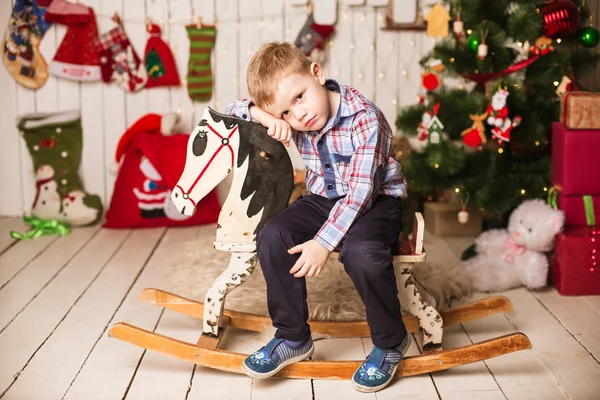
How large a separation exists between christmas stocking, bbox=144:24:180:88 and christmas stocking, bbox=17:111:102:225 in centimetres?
42

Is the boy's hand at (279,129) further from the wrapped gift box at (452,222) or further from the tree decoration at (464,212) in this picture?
the wrapped gift box at (452,222)

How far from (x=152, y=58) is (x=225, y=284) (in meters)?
1.90

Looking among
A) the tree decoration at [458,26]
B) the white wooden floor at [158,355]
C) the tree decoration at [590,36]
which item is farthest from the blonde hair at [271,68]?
the tree decoration at [590,36]

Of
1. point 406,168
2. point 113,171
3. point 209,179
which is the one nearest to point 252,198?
point 209,179

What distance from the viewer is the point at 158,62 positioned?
3.64 meters

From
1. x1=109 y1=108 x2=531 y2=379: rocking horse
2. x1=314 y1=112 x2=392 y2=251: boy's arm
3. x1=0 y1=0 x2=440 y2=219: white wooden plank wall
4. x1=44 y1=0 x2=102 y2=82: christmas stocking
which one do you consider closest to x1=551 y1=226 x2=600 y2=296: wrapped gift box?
x1=109 y1=108 x2=531 y2=379: rocking horse

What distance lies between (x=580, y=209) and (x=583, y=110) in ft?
1.12

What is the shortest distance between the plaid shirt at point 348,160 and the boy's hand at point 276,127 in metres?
0.06

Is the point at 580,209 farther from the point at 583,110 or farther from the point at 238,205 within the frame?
the point at 238,205

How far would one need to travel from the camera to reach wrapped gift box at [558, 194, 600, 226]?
257cm

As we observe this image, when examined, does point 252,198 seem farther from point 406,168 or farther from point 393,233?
point 406,168

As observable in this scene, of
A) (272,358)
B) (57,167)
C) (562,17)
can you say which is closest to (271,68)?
(272,358)

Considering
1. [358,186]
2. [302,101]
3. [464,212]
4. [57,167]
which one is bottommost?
[464,212]

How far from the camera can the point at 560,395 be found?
1.84 meters
